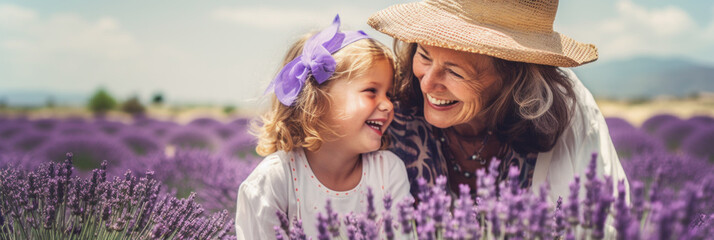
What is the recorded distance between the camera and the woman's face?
1778mm

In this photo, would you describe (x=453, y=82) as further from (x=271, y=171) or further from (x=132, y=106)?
(x=132, y=106)

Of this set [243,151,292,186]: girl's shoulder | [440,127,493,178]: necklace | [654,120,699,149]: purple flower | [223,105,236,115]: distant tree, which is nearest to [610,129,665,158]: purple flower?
[654,120,699,149]: purple flower

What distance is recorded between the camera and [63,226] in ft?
4.60

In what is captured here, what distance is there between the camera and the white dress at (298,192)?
172 cm

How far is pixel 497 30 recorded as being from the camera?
170 centimetres

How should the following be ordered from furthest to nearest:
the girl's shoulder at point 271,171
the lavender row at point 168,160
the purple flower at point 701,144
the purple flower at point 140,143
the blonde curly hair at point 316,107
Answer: the purple flower at point 140,143 < the purple flower at point 701,144 < the lavender row at point 168,160 < the blonde curly hair at point 316,107 < the girl's shoulder at point 271,171

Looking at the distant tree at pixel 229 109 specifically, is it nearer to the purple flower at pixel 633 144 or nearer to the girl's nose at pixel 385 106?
the purple flower at pixel 633 144

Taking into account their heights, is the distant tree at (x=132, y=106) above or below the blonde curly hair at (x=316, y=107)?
below

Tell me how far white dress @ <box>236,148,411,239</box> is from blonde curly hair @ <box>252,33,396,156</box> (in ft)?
0.26

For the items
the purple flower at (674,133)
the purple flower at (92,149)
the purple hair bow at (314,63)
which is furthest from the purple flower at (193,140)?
the purple flower at (674,133)

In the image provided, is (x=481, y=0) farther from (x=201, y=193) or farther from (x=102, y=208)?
(x=201, y=193)

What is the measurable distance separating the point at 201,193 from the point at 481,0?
1.80m

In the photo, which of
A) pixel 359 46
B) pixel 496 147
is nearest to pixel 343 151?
pixel 359 46

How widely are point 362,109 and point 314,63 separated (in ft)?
0.89
